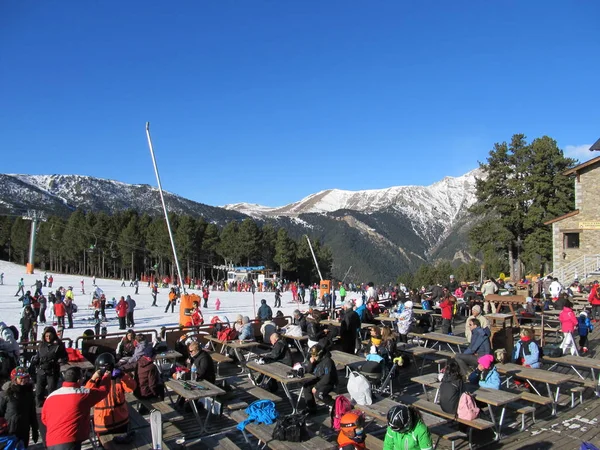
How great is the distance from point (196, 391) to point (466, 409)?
12.9 feet

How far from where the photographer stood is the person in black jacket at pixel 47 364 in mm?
8406

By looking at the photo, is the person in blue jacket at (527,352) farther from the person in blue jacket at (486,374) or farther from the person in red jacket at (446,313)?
the person in red jacket at (446,313)

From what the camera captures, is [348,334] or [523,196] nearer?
[348,334]

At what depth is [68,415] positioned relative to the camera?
528cm


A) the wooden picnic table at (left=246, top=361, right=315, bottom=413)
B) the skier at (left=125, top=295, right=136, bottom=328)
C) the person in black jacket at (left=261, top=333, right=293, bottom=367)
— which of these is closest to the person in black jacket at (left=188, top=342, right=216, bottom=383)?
the wooden picnic table at (left=246, top=361, right=315, bottom=413)

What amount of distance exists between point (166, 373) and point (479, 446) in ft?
20.5

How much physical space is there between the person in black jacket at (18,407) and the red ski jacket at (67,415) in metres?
0.94

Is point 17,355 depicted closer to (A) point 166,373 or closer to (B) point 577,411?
(A) point 166,373

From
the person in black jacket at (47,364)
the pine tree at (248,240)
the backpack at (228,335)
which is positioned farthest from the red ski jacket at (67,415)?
the pine tree at (248,240)

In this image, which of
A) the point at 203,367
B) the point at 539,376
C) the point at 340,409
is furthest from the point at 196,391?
the point at 539,376

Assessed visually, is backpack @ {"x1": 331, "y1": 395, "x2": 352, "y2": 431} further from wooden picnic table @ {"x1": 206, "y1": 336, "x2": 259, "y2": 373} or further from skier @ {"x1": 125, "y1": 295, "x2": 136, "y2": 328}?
skier @ {"x1": 125, "y1": 295, "x2": 136, "y2": 328}

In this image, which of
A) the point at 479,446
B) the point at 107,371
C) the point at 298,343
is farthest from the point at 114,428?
the point at 298,343

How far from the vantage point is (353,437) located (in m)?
5.33

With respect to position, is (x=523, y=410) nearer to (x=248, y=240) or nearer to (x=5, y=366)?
(x=5, y=366)
